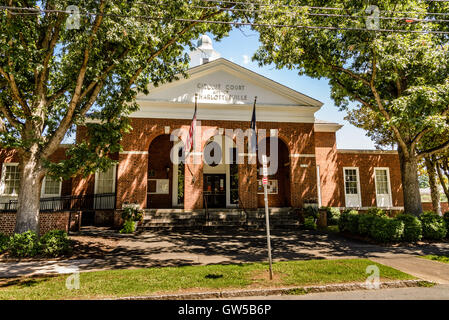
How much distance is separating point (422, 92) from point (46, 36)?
1397 cm

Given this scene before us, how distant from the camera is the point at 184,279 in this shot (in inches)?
238

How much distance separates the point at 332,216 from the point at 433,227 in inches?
239

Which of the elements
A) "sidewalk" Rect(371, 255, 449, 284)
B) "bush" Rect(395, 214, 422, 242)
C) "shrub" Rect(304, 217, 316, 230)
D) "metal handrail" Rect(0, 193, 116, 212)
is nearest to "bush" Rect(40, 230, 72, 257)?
"metal handrail" Rect(0, 193, 116, 212)

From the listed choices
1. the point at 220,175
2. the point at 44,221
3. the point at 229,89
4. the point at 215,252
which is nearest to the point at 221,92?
the point at 229,89

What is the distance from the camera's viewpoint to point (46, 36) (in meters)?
8.97

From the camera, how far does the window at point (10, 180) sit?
16.3 m

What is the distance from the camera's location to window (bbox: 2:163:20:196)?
1627cm

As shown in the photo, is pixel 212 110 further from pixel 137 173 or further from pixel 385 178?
pixel 385 178

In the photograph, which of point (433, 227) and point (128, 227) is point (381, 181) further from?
point (128, 227)

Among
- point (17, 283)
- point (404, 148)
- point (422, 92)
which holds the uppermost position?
point (422, 92)

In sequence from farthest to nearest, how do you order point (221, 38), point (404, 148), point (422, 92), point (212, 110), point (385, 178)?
point (385, 178) → point (212, 110) → point (404, 148) → point (221, 38) → point (422, 92)

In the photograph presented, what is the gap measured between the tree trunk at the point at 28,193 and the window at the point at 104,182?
8093mm

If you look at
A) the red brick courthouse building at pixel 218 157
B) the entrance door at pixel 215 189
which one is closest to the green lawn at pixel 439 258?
the red brick courthouse building at pixel 218 157

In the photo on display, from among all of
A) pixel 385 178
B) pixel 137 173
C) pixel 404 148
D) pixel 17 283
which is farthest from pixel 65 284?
pixel 385 178
